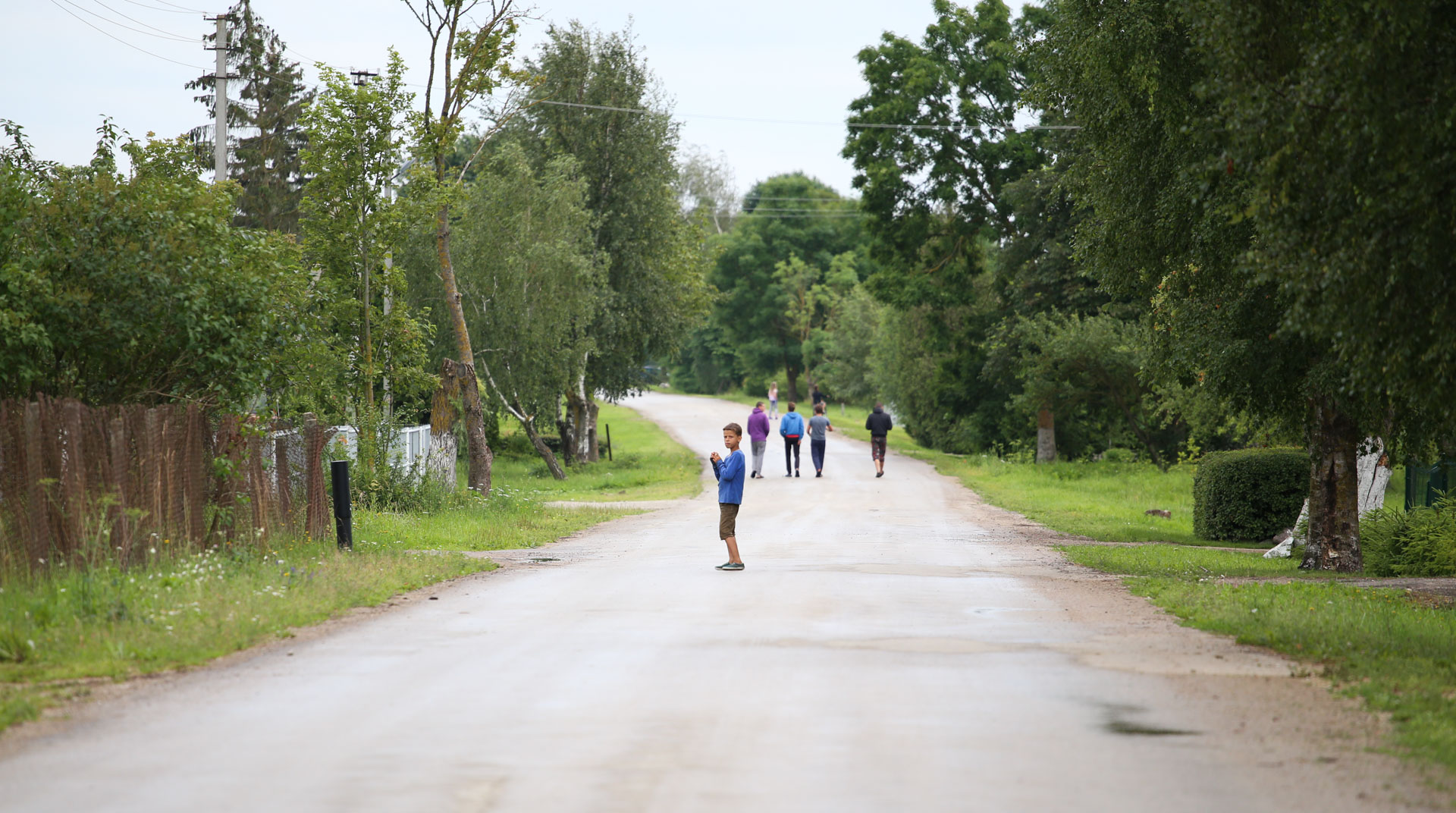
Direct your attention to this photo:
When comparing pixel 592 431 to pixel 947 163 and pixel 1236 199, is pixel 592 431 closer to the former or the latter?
pixel 947 163

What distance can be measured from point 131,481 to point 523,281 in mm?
23174

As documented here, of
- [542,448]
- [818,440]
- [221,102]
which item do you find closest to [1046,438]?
[818,440]

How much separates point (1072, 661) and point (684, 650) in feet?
8.21

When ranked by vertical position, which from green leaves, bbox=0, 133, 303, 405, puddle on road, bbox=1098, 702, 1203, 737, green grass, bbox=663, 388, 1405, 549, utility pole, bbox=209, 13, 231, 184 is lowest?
green grass, bbox=663, 388, 1405, 549

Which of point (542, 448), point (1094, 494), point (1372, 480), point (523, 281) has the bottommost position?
point (1094, 494)

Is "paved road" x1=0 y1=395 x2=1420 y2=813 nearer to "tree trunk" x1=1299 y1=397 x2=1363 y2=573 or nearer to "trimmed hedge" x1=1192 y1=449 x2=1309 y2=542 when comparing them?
"tree trunk" x1=1299 y1=397 x2=1363 y2=573

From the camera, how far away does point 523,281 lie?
33.9 meters

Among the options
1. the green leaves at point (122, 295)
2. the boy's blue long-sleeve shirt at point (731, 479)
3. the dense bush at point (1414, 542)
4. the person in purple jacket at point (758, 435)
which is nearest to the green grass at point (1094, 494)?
the dense bush at point (1414, 542)

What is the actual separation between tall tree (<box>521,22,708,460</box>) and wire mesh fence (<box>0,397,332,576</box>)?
80.0ft

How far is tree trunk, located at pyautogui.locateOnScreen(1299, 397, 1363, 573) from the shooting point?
1518 centimetres

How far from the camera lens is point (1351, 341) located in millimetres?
8289

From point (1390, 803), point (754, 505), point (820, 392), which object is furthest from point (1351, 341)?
point (820, 392)

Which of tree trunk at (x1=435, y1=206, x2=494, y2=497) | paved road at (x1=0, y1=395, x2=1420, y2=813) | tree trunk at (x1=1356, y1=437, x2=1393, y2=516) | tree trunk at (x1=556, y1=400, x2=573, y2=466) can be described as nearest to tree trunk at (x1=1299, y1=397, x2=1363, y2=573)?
tree trunk at (x1=1356, y1=437, x2=1393, y2=516)

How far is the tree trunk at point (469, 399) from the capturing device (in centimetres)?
2400
